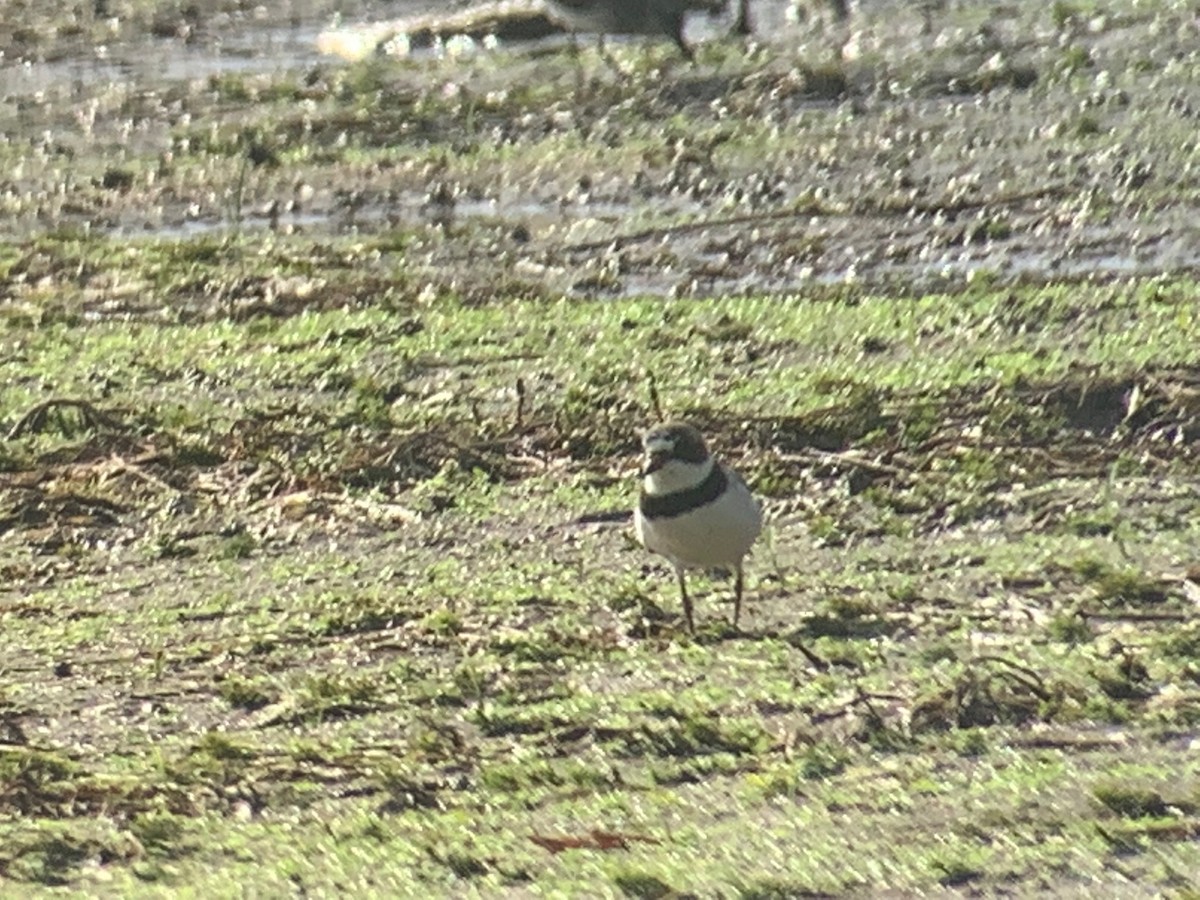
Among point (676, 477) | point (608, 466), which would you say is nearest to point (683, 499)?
point (676, 477)

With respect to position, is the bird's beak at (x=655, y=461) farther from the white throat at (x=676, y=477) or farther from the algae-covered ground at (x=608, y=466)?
the algae-covered ground at (x=608, y=466)

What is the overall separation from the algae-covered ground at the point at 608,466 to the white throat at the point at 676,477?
Result: 285 mm

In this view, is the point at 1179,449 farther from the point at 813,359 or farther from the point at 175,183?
the point at 175,183

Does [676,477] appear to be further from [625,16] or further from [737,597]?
[625,16]

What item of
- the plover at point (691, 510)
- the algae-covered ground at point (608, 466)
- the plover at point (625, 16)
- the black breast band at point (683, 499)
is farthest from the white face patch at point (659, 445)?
the plover at point (625, 16)

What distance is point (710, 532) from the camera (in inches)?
283

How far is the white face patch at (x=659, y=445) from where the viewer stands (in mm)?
7602

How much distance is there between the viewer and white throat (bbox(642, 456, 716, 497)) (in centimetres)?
745

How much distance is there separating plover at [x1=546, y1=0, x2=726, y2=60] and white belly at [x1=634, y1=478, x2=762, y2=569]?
810cm

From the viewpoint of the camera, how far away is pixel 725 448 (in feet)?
28.7

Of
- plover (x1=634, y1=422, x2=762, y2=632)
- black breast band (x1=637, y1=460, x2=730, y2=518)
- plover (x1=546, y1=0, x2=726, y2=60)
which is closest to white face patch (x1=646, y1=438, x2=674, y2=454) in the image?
plover (x1=634, y1=422, x2=762, y2=632)

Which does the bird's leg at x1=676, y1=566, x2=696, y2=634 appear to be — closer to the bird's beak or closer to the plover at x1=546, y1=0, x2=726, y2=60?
the bird's beak

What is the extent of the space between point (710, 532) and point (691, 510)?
0.07m

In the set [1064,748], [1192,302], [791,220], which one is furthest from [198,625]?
[791,220]
